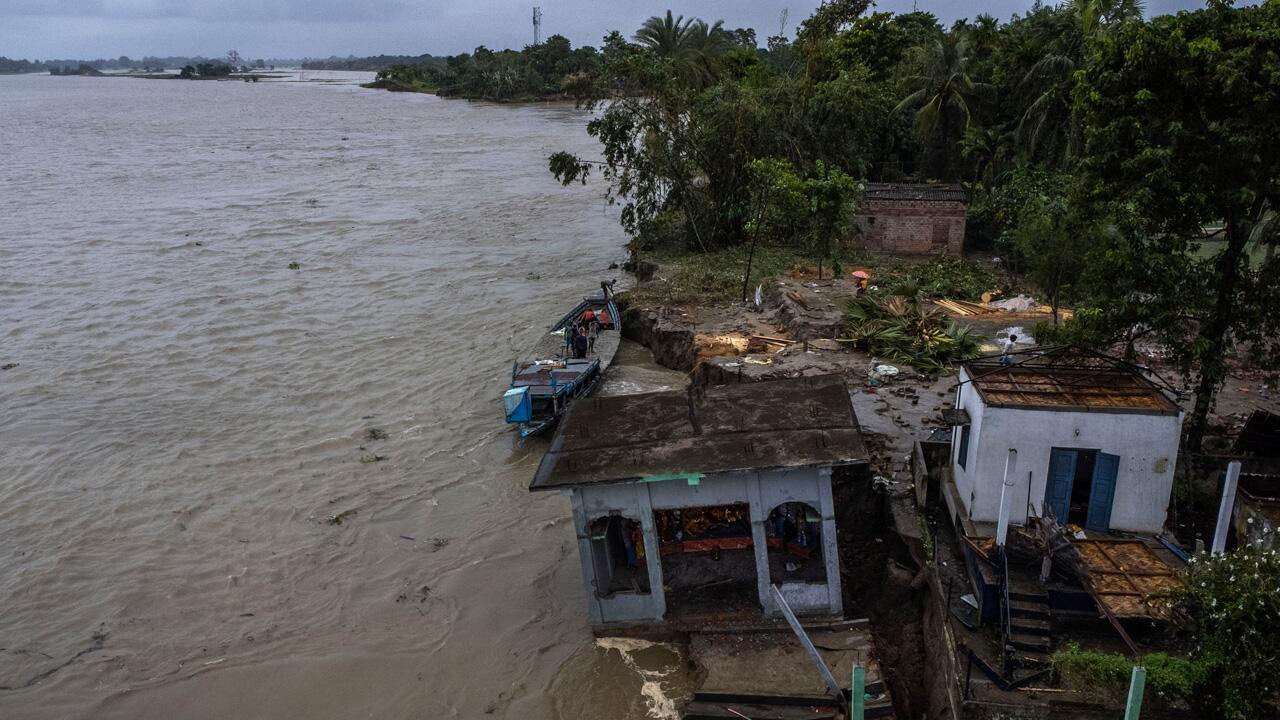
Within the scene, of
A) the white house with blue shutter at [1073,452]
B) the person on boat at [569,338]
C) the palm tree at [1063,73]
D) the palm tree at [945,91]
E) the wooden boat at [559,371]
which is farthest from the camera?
the palm tree at [945,91]

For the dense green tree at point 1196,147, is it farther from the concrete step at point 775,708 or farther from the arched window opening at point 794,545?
the concrete step at point 775,708

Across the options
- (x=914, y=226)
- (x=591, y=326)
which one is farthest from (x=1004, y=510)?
(x=914, y=226)

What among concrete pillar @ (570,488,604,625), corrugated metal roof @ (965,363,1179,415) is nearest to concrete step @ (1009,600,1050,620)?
corrugated metal roof @ (965,363,1179,415)

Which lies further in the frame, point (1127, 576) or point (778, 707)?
point (1127, 576)

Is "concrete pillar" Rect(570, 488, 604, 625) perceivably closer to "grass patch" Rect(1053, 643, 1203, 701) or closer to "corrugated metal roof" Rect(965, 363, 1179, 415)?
"corrugated metal roof" Rect(965, 363, 1179, 415)

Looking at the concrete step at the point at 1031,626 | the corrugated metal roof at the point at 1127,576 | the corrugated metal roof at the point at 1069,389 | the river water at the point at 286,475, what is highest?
the corrugated metal roof at the point at 1069,389

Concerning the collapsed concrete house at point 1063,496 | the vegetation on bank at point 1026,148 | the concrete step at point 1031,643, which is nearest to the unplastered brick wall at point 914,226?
the vegetation on bank at point 1026,148

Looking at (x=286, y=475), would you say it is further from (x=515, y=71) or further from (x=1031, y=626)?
(x=515, y=71)

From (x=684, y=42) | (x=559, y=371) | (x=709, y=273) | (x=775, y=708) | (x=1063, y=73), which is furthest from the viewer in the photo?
(x=684, y=42)

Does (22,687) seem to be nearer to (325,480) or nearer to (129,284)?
(325,480)
